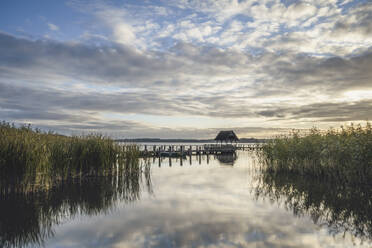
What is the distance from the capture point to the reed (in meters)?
12.8

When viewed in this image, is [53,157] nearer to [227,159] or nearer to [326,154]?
[326,154]

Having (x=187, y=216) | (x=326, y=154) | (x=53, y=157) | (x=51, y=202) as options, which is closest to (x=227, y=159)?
(x=326, y=154)

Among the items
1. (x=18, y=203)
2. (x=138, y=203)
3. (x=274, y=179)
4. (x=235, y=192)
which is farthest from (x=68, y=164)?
(x=274, y=179)

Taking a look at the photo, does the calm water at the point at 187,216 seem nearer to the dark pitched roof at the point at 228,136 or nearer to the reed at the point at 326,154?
the reed at the point at 326,154

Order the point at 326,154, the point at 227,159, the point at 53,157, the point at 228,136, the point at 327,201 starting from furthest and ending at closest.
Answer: the point at 228,136 < the point at 227,159 < the point at 326,154 < the point at 53,157 < the point at 327,201

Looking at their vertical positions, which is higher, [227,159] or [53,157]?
[53,157]

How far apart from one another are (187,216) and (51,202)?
515cm

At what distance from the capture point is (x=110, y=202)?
1066 centimetres

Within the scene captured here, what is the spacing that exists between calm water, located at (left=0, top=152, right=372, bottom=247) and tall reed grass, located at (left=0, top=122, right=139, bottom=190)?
29.2 inches

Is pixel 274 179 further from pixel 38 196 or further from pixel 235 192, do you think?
pixel 38 196

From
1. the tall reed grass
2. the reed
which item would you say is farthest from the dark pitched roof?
the tall reed grass

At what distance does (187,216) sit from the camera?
8859 millimetres

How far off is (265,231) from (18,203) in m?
8.30

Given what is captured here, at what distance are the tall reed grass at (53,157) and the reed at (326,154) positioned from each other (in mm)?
9721
